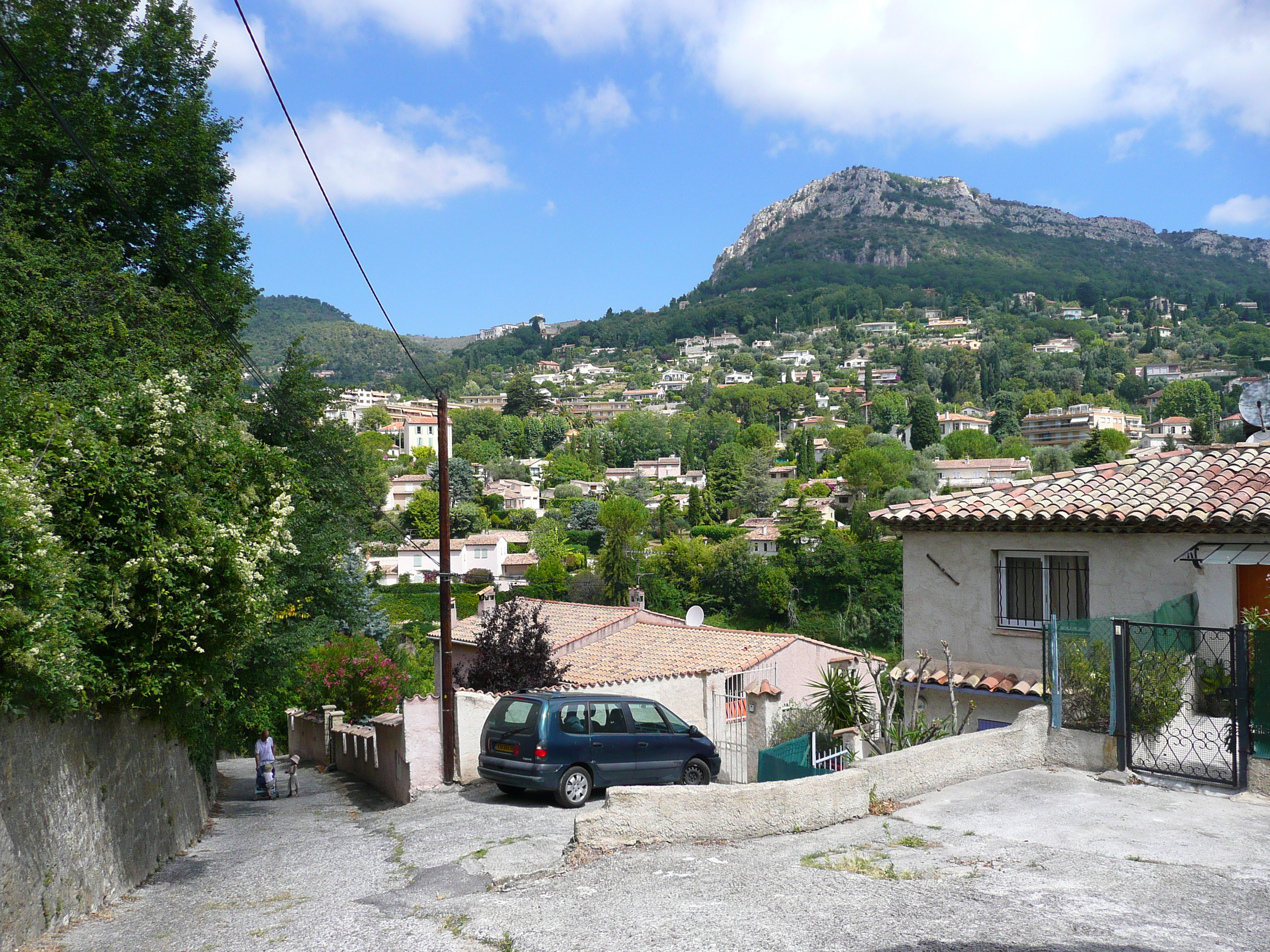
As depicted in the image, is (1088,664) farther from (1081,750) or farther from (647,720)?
(647,720)

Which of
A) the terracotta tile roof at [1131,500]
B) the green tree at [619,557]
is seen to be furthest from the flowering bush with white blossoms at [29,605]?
the green tree at [619,557]

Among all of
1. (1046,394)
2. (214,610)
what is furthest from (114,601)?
(1046,394)

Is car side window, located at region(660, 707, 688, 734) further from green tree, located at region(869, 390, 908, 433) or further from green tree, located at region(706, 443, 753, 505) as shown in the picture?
green tree, located at region(869, 390, 908, 433)

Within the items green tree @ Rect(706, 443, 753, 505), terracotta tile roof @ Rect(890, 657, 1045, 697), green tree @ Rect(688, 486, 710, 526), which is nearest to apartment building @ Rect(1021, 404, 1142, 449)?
green tree @ Rect(706, 443, 753, 505)

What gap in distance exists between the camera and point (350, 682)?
28.0 meters

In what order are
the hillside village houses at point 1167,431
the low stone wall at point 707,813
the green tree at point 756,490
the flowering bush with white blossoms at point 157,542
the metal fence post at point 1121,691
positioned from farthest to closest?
the hillside village houses at point 1167,431, the green tree at point 756,490, the metal fence post at point 1121,691, the flowering bush with white blossoms at point 157,542, the low stone wall at point 707,813

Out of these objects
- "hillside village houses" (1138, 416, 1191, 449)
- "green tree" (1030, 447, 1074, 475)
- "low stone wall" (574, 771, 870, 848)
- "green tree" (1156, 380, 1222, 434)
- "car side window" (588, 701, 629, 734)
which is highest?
"green tree" (1156, 380, 1222, 434)

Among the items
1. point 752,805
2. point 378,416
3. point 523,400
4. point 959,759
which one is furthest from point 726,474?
point 752,805

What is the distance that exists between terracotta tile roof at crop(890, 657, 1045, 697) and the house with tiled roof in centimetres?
2

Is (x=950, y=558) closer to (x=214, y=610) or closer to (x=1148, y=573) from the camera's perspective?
(x=1148, y=573)

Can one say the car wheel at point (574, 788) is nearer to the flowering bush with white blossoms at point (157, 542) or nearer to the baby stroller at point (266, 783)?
the flowering bush with white blossoms at point (157, 542)

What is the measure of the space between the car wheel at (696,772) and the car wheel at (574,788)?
1.65 metres

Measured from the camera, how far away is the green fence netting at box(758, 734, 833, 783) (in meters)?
11.9

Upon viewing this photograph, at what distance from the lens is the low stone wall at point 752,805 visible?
723 centimetres
